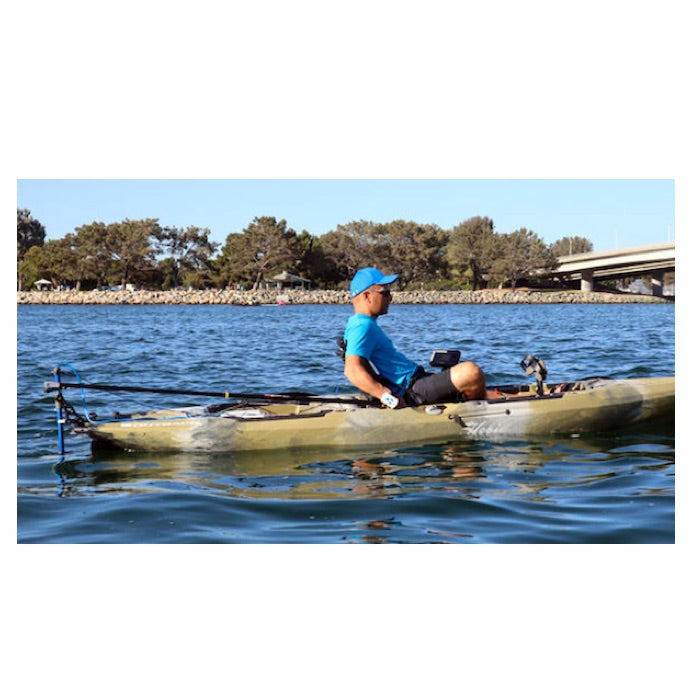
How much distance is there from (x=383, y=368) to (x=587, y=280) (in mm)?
65914

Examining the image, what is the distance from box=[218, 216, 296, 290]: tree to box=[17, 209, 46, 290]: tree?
55.1 ft

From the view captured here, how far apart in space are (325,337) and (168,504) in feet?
67.5

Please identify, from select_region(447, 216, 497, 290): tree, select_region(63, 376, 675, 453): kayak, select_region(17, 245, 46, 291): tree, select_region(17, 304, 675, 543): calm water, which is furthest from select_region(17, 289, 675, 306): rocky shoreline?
select_region(63, 376, 675, 453): kayak

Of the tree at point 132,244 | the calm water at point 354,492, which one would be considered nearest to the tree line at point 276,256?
the tree at point 132,244

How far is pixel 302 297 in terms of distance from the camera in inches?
2884

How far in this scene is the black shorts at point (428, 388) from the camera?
8.45 meters

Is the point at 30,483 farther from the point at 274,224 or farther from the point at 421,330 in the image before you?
the point at 274,224

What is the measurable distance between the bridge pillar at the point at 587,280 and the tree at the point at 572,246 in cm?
1150

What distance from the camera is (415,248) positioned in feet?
252

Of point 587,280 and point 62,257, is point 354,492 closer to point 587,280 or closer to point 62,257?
point 587,280

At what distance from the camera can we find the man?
787cm

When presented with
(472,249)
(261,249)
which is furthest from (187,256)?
(472,249)

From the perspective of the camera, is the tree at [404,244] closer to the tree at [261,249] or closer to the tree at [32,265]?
the tree at [261,249]

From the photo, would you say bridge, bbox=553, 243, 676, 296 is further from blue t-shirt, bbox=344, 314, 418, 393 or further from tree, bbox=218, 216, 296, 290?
blue t-shirt, bbox=344, 314, 418, 393
